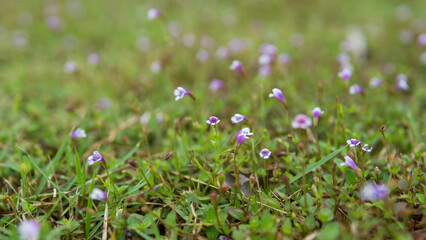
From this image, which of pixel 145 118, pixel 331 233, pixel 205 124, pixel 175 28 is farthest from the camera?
pixel 175 28

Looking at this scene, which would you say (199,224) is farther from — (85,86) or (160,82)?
(85,86)

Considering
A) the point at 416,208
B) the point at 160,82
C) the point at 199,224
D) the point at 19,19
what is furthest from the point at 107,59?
the point at 416,208

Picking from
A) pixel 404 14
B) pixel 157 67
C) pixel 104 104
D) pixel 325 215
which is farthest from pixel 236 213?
pixel 404 14

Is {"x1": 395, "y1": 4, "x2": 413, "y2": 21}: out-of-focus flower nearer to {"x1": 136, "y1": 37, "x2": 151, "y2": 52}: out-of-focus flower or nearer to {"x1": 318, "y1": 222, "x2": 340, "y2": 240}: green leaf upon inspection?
{"x1": 136, "y1": 37, "x2": 151, "y2": 52}: out-of-focus flower

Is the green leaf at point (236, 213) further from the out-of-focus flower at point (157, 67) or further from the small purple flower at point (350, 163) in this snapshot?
the out-of-focus flower at point (157, 67)

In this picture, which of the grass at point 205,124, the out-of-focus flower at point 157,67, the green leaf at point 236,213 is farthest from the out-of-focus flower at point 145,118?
the green leaf at point 236,213

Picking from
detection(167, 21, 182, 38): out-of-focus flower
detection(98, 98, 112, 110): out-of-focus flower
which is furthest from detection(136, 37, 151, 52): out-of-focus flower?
detection(98, 98, 112, 110): out-of-focus flower

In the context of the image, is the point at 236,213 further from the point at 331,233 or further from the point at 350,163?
the point at 350,163

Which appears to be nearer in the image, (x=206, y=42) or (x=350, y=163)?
(x=350, y=163)
